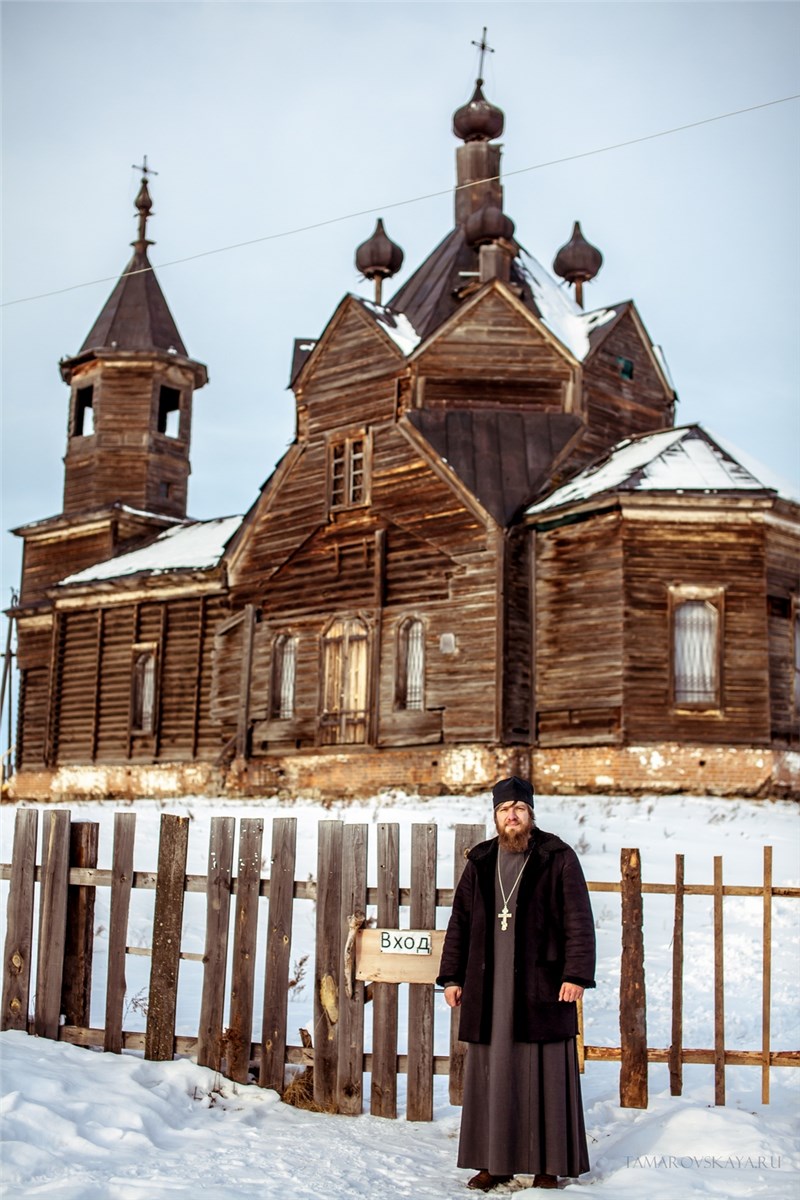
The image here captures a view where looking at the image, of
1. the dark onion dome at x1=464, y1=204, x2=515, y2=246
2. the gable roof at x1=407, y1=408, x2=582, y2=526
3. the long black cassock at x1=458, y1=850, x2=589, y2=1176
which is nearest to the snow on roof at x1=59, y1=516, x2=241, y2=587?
the gable roof at x1=407, y1=408, x2=582, y2=526

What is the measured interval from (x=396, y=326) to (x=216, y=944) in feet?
59.9

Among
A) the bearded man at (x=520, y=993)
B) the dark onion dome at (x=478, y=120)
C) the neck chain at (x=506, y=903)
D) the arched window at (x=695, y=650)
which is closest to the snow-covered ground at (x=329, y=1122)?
the bearded man at (x=520, y=993)

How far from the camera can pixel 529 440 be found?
2344 cm

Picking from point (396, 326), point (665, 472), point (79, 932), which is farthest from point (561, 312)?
point (79, 932)

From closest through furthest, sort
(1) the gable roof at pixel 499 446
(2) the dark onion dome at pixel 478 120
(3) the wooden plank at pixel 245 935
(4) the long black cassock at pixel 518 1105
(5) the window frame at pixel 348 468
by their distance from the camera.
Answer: (4) the long black cassock at pixel 518 1105, (3) the wooden plank at pixel 245 935, (1) the gable roof at pixel 499 446, (5) the window frame at pixel 348 468, (2) the dark onion dome at pixel 478 120

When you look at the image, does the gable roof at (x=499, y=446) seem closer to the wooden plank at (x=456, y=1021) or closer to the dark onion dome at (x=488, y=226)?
the dark onion dome at (x=488, y=226)

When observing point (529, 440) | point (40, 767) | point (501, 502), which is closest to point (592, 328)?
point (529, 440)

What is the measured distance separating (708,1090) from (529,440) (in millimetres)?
16578

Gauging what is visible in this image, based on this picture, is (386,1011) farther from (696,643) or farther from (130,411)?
(130,411)

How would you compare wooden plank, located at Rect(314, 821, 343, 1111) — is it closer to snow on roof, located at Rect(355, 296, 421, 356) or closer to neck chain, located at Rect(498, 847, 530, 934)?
neck chain, located at Rect(498, 847, 530, 934)

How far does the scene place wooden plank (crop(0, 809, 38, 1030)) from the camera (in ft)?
27.0

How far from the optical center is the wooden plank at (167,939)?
7793 millimetres

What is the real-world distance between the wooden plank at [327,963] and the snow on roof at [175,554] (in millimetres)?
19212

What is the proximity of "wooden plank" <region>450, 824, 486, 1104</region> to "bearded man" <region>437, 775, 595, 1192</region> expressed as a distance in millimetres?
622
